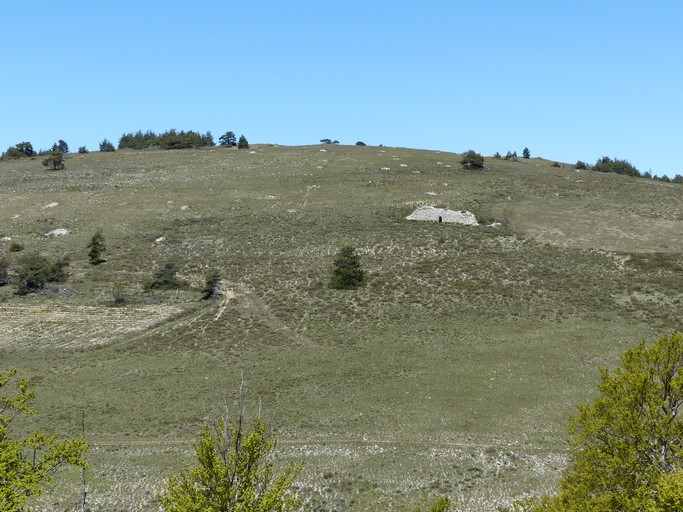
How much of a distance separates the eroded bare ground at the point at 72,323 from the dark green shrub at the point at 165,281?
572 cm

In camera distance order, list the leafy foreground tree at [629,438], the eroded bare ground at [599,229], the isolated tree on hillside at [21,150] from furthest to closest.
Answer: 1. the isolated tree on hillside at [21,150]
2. the eroded bare ground at [599,229]
3. the leafy foreground tree at [629,438]

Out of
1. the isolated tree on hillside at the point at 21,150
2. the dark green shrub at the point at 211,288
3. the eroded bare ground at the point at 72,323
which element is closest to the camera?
the eroded bare ground at the point at 72,323

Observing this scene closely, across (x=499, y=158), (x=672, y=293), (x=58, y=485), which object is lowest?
(x=58, y=485)

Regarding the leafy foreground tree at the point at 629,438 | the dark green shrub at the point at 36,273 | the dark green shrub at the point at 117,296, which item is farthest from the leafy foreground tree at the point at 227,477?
the dark green shrub at the point at 36,273

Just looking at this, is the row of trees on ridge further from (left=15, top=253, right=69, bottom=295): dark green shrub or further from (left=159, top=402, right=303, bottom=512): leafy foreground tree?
(left=159, top=402, right=303, bottom=512): leafy foreground tree

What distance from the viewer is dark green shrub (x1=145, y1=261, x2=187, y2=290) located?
65.1m

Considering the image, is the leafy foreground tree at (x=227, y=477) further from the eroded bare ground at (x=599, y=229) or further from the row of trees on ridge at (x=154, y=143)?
the row of trees on ridge at (x=154, y=143)

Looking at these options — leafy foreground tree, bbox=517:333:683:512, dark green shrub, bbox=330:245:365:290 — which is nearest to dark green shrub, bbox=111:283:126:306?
dark green shrub, bbox=330:245:365:290

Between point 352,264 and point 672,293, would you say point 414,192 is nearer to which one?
point 352,264

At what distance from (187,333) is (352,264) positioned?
2134 cm

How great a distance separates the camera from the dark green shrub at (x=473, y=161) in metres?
121

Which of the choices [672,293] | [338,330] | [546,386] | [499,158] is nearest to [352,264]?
[338,330]

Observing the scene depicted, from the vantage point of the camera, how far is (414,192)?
334 ft

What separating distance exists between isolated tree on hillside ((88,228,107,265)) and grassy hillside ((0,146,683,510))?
4.31ft
